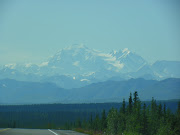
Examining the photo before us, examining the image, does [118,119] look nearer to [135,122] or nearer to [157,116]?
[157,116]

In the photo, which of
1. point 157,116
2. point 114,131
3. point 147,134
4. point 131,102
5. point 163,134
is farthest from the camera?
point 131,102

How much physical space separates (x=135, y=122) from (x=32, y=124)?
155m

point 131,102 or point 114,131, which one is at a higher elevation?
point 131,102

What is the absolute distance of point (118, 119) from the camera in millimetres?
68750

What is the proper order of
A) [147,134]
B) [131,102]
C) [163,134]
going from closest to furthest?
[163,134] < [147,134] < [131,102]

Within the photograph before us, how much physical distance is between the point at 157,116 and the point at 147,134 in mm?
21221

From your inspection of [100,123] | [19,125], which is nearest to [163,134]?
[100,123]

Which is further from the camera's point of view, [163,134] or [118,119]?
[118,119]

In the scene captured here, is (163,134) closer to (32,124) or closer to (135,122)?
(135,122)

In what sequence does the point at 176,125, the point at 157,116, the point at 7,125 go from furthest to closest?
the point at 7,125 → the point at 157,116 → the point at 176,125

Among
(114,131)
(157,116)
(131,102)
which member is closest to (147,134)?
(114,131)

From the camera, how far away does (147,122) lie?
163 feet

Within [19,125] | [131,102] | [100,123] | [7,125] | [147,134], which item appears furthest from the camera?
[19,125]

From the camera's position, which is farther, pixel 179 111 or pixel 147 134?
pixel 179 111
